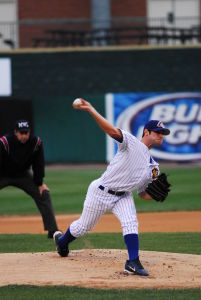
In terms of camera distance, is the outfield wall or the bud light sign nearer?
the bud light sign

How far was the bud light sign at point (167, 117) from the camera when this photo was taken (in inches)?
997

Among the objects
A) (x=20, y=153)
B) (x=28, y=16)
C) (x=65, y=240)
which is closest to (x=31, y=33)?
(x=28, y=16)

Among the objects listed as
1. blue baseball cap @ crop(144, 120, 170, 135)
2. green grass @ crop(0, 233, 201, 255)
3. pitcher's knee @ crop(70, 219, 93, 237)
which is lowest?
green grass @ crop(0, 233, 201, 255)

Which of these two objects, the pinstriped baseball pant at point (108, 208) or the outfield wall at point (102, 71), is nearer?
the pinstriped baseball pant at point (108, 208)

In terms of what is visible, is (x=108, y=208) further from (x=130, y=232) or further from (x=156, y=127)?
(x=156, y=127)

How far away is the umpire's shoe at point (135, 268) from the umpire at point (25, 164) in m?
3.34

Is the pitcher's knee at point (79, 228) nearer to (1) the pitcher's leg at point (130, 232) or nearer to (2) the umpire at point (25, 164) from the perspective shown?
(1) the pitcher's leg at point (130, 232)

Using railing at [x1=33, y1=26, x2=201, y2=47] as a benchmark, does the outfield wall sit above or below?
below

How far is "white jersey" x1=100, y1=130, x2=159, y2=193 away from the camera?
7.82 m

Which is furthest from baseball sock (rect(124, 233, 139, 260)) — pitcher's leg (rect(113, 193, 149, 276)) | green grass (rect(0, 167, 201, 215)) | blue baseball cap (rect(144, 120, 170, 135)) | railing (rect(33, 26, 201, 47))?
railing (rect(33, 26, 201, 47))

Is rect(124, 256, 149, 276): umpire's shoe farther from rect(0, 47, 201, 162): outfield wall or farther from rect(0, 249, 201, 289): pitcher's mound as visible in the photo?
rect(0, 47, 201, 162): outfield wall

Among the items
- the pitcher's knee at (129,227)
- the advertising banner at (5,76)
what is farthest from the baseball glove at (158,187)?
the advertising banner at (5,76)

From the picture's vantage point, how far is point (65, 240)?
341 inches

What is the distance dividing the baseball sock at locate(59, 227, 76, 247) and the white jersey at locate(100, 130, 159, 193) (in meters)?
0.82
